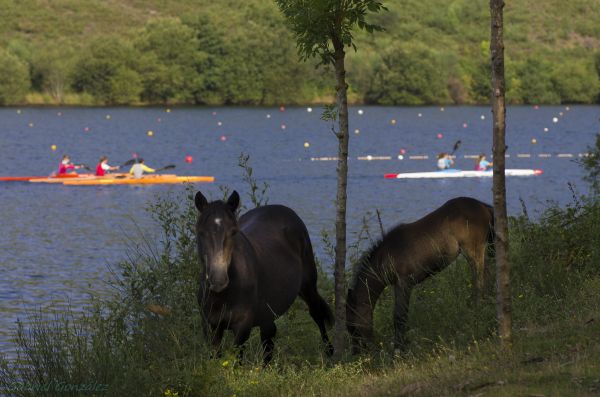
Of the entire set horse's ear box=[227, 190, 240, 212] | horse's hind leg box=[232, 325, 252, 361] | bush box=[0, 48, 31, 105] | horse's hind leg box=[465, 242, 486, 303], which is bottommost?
horse's hind leg box=[232, 325, 252, 361]

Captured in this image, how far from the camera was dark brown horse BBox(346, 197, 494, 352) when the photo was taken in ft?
42.3

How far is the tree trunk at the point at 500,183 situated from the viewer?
10500 mm

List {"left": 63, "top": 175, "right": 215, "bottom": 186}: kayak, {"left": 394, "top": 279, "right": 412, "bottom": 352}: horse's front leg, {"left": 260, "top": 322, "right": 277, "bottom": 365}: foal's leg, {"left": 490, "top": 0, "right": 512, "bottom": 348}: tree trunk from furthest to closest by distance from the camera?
{"left": 63, "top": 175, "right": 215, "bottom": 186}: kayak, {"left": 394, "top": 279, "right": 412, "bottom": 352}: horse's front leg, {"left": 260, "top": 322, "right": 277, "bottom": 365}: foal's leg, {"left": 490, "top": 0, "right": 512, "bottom": 348}: tree trunk

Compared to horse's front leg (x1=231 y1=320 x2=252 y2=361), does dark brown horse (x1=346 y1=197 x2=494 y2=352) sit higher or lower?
higher

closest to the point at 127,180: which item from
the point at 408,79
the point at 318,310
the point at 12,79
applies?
the point at 318,310

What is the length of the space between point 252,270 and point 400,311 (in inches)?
86.8

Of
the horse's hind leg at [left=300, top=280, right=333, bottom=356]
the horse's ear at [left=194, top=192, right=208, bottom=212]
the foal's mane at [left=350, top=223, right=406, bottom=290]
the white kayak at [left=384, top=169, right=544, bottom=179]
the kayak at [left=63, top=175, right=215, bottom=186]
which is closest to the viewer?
the horse's ear at [left=194, top=192, right=208, bottom=212]

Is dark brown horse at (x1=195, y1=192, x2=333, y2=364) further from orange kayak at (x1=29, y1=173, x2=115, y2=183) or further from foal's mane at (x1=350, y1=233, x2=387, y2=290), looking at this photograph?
orange kayak at (x1=29, y1=173, x2=115, y2=183)

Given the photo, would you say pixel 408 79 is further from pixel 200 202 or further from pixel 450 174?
pixel 200 202

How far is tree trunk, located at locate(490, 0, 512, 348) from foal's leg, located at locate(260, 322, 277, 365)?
2564 mm

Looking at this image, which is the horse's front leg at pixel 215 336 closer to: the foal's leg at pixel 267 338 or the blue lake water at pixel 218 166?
the foal's leg at pixel 267 338

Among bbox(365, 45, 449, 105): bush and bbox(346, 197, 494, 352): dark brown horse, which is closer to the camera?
bbox(346, 197, 494, 352): dark brown horse

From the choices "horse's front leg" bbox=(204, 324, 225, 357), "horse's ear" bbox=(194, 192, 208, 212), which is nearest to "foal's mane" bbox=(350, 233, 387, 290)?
"horse's front leg" bbox=(204, 324, 225, 357)

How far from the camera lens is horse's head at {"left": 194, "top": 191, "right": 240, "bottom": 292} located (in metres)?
10.8
